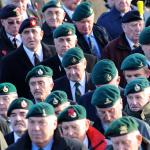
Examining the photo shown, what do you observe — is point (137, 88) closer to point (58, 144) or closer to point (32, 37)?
point (58, 144)

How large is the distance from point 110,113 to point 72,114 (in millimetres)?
634

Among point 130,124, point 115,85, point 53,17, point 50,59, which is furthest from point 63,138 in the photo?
point 53,17

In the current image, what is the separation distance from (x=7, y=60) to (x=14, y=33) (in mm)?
802

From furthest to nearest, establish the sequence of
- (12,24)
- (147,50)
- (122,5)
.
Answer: (122,5)
(12,24)
(147,50)

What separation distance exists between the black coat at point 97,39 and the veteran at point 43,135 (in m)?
4.31

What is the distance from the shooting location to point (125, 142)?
13.8 m

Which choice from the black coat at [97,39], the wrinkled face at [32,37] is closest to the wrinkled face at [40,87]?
the wrinkled face at [32,37]

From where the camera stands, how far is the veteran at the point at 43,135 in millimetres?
14141

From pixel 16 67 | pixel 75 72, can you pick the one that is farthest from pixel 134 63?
pixel 16 67

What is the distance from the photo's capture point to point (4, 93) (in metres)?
16.8

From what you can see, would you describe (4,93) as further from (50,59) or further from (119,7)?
(119,7)

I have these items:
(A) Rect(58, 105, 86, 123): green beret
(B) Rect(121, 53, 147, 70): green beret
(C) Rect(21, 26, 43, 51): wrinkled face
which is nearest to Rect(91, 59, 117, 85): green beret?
(B) Rect(121, 53, 147, 70): green beret

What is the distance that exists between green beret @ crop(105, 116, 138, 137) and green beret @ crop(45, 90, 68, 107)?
5.52 feet

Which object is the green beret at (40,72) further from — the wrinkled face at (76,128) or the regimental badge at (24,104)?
the wrinkled face at (76,128)
